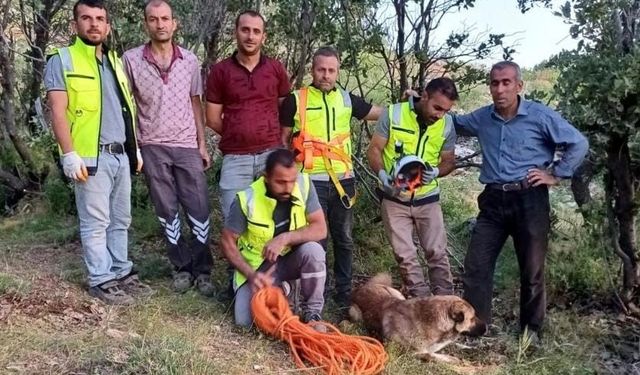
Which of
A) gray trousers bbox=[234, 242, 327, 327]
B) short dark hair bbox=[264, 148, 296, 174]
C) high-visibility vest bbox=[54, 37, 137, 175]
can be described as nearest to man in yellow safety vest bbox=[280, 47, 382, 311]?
gray trousers bbox=[234, 242, 327, 327]

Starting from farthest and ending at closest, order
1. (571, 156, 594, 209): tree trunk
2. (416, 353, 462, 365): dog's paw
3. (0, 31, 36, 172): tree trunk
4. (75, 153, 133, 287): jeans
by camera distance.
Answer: (0, 31, 36, 172): tree trunk → (571, 156, 594, 209): tree trunk → (75, 153, 133, 287): jeans → (416, 353, 462, 365): dog's paw

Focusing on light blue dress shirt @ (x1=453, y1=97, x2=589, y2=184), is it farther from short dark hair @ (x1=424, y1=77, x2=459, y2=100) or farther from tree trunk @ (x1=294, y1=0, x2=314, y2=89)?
tree trunk @ (x1=294, y1=0, x2=314, y2=89)

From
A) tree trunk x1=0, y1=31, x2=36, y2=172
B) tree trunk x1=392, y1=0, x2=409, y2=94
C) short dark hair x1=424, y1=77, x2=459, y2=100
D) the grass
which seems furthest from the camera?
tree trunk x1=0, y1=31, x2=36, y2=172

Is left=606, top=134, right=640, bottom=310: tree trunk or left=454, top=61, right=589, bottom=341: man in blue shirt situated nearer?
left=454, top=61, right=589, bottom=341: man in blue shirt

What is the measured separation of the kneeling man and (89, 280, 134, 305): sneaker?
79 cm

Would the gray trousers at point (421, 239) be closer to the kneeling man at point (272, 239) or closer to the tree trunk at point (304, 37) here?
the kneeling man at point (272, 239)

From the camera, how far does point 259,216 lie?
4922 mm

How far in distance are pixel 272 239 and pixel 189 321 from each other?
0.78 m

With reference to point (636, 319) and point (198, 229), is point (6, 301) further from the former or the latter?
point (636, 319)

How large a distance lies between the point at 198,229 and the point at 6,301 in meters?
1.42

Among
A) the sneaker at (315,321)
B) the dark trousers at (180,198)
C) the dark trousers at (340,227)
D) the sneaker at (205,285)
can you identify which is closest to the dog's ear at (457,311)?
the sneaker at (315,321)

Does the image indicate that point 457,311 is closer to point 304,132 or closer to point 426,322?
point 426,322

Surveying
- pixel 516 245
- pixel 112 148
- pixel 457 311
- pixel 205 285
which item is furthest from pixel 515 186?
pixel 112 148

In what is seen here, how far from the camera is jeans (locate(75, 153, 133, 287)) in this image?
194 inches
